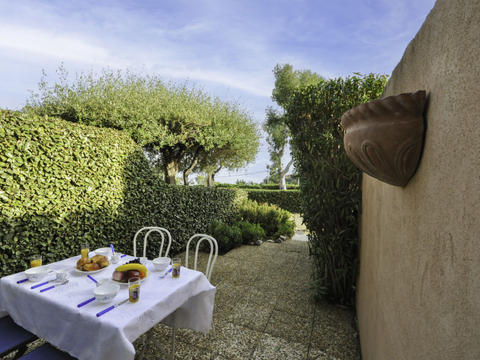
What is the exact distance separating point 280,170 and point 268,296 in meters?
15.0

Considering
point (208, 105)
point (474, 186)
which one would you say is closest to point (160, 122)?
point (208, 105)

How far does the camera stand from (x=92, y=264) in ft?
7.77

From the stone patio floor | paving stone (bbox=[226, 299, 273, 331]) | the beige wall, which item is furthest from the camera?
paving stone (bbox=[226, 299, 273, 331])

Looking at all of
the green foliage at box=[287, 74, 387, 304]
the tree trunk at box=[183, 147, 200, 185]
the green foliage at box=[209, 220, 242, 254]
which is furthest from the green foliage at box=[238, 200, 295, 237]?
the tree trunk at box=[183, 147, 200, 185]

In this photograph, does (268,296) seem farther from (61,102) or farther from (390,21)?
(61,102)

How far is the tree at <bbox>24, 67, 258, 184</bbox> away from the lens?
784 centimetres

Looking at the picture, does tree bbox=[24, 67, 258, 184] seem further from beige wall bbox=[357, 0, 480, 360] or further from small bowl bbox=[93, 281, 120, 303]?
beige wall bbox=[357, 0, 480, 360]

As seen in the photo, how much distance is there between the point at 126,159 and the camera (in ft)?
13.9

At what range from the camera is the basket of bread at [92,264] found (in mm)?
2332

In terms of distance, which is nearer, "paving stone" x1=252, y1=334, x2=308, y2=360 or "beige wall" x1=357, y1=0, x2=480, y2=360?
"beige wall" x1=357, y1=0, x2=480, y2=360

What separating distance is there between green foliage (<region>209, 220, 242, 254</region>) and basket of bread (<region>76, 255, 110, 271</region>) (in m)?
3.23

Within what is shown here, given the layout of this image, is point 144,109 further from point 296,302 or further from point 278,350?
point 278,350

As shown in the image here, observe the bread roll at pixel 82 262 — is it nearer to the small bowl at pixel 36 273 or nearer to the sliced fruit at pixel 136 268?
the small bowl at pixel 36 273

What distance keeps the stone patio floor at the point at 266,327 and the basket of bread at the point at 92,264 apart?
3.12 ft
